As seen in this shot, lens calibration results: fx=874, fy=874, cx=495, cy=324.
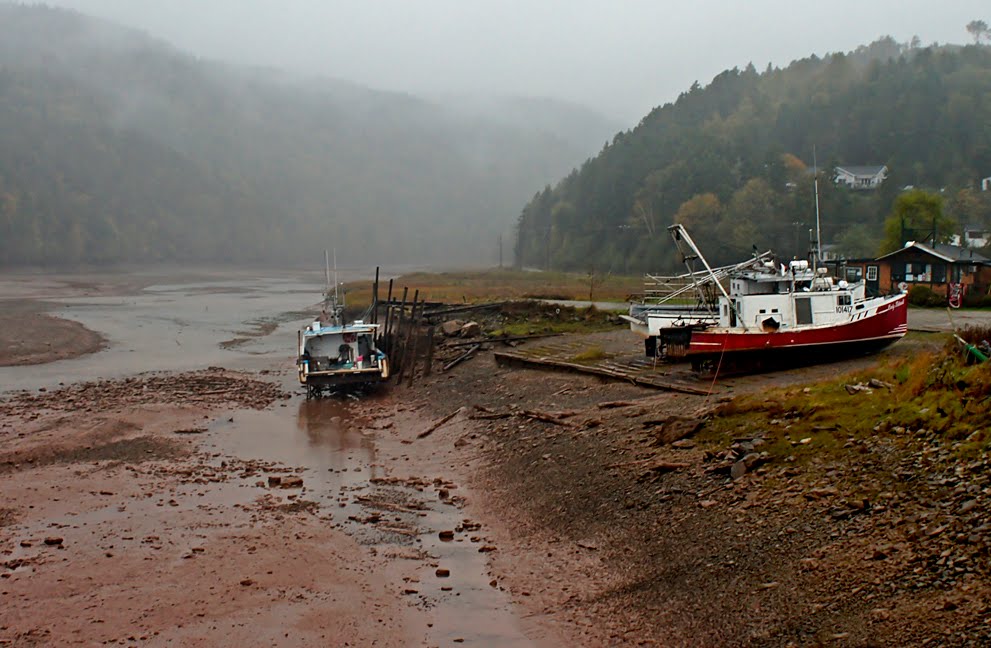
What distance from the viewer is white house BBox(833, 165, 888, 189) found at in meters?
114

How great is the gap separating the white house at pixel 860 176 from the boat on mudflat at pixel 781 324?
92.8m

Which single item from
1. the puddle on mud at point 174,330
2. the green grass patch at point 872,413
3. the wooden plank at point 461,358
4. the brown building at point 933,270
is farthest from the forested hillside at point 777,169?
the green grass patch at point 872,413

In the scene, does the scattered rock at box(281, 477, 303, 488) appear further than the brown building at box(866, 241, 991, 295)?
No

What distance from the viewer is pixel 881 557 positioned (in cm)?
1017

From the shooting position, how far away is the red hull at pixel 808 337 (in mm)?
24484

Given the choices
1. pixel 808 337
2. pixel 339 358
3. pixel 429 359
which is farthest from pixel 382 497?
pixel 429 359

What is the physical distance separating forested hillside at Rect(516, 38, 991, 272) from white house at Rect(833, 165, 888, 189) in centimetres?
193

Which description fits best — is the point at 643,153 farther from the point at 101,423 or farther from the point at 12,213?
the point at 12,213

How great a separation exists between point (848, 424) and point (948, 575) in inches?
202

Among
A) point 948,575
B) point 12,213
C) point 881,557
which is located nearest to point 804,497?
point 881,557

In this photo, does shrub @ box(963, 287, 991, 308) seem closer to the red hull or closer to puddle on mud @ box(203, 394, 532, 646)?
the red hull

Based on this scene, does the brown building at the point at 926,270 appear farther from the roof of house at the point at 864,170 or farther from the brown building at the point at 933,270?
the roof of house at the point at 864,170

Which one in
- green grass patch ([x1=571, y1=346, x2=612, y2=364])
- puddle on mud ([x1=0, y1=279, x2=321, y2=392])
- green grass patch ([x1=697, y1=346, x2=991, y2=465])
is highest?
green grass patch ([x1=697, y1=346, x2=991, y2=465])

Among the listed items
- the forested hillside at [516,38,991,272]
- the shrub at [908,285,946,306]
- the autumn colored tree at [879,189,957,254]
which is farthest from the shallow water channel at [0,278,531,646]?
the forested hillside at [516,38,991,272]
